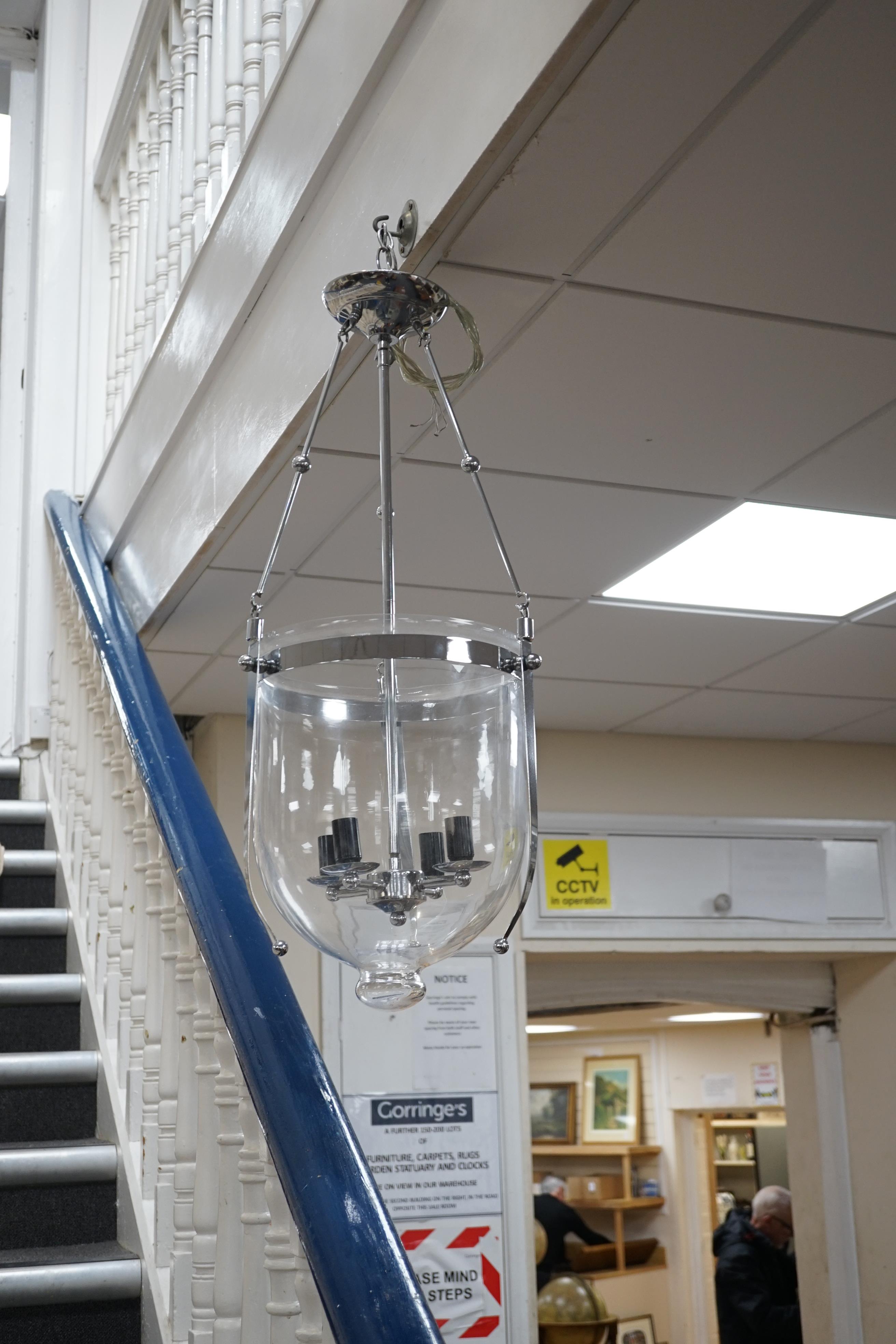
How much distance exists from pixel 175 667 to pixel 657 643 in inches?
48.7

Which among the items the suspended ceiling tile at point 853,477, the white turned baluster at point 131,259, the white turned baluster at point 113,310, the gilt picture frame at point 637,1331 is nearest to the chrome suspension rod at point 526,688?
the suspended ceiling tile at point 853,477

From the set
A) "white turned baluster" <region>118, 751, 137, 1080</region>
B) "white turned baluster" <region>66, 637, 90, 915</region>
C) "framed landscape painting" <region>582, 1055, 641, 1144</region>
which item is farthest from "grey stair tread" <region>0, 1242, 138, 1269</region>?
"framed landscape painting" <region>582, 1055, 641, 1144</region>

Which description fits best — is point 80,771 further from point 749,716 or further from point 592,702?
point 749,716

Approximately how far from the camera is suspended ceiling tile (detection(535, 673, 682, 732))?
3637mm

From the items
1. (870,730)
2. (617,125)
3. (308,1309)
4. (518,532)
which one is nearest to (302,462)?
(617,125)

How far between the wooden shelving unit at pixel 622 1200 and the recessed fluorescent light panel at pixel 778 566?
6.82 meters

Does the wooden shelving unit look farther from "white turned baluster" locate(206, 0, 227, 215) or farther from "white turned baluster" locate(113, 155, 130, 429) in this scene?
"white turned baluster" locate(206, 0, 227, 215)

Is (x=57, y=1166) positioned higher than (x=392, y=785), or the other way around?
(x=392, y=785)

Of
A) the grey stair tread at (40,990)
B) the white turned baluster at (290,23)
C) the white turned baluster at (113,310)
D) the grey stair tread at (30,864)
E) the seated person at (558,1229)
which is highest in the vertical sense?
the white turned baluster at (113,310)

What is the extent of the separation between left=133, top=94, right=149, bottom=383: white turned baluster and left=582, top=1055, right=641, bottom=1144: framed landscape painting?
7066 millimetres

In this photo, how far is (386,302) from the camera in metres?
1.45

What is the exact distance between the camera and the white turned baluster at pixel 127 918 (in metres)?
2.35

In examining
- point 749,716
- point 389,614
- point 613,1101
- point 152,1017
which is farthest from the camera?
point 613,1101

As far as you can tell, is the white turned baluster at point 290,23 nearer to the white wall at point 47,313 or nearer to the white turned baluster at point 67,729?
the white turned baluster at point 67,729
